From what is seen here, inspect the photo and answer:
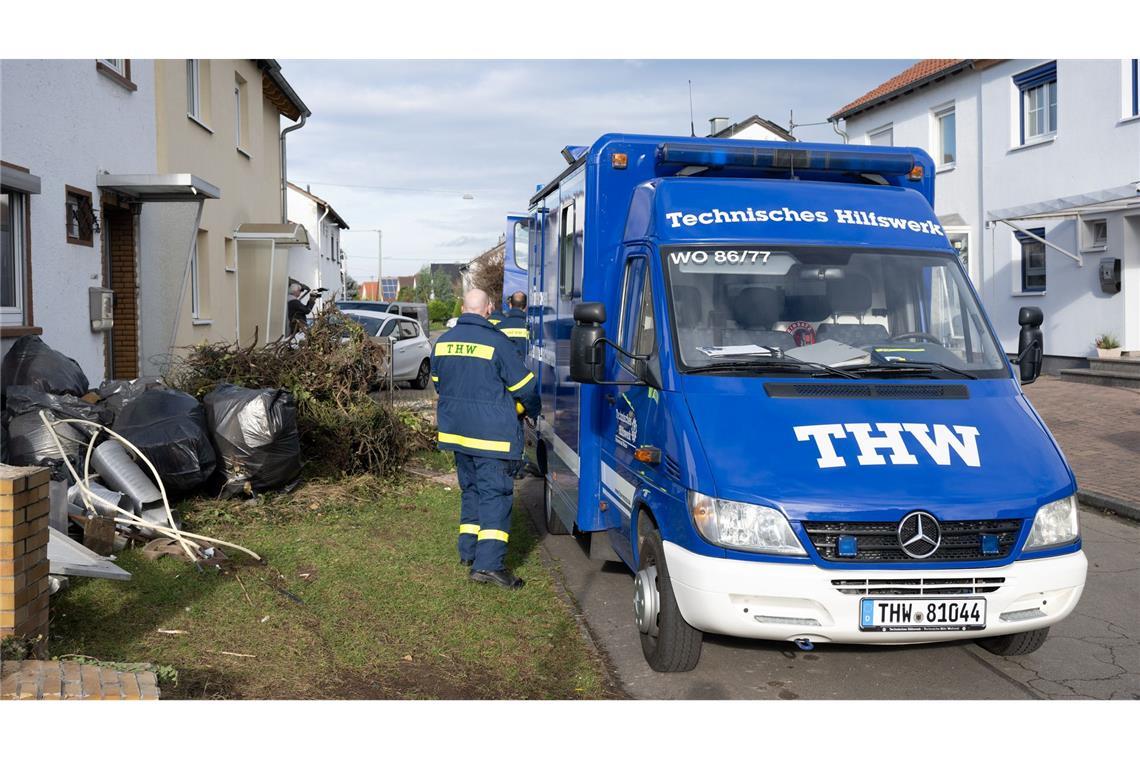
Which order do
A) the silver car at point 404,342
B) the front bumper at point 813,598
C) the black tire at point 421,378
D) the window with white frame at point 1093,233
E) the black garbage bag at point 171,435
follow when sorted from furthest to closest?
the black tire at point 421,378 < the silver car at point 404,342 < the window with white frame at point 1093,233 < the black garbage bag at point 171,435 < the front bumper at point 813,598

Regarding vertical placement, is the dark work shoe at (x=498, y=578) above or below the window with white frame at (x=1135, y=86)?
below

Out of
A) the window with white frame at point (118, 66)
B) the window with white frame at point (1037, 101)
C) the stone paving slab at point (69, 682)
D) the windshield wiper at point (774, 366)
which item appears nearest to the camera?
the stone paving slab at point (69, 682)

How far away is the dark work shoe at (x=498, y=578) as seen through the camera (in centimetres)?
625

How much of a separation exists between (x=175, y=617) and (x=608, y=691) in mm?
2449

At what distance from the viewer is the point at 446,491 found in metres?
9.27

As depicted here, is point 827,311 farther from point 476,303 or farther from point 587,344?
point 476,303

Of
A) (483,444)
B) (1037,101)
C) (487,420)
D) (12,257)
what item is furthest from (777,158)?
(1037,101)

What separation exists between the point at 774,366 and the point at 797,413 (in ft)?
1.44

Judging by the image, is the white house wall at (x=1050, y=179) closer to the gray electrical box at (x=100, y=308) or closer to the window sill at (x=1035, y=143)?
the window sill at (x=1035, y=143)

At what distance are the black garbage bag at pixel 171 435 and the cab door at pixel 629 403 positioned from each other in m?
3.40

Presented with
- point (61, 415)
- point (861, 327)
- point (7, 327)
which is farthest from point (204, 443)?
point (861, 327)

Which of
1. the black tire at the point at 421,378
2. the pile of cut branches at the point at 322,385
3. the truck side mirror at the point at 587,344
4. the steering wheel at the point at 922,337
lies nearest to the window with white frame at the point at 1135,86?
the black tire at the point at 421,378

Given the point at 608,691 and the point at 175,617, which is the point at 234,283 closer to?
the point at 175,617

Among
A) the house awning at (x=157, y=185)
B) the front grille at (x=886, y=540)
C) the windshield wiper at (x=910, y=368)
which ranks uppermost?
the house awning at (x=157, y=185)
